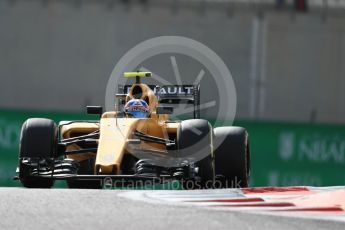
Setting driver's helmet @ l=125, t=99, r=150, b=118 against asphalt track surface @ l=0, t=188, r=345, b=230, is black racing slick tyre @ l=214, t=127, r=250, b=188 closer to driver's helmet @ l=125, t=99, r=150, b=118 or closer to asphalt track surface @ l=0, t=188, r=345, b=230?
driver's helmet @ l=125, t=99, r=150, b=118

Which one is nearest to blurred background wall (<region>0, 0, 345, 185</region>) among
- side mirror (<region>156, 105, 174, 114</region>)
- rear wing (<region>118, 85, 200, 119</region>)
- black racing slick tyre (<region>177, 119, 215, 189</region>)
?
rear wing (<region>118, 85, 200, 119</region>)

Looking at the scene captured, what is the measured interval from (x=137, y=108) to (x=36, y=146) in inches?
57.3

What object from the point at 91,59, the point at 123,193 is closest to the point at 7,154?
the point at 91,59

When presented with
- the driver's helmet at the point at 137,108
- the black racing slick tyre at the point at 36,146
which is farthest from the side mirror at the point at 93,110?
the black racing slick tyre at the point at 36,146

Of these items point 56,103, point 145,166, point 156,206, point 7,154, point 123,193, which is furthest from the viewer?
point 56,103

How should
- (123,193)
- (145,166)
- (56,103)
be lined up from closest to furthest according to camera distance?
(123,193) → (145,166) → (56,103)

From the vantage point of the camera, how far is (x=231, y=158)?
13031 mm

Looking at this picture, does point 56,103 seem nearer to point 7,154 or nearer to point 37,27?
point 37,27

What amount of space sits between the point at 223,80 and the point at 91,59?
375 centimetres

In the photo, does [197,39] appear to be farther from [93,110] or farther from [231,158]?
[231,158]

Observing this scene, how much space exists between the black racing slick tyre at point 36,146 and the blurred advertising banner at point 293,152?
750cm

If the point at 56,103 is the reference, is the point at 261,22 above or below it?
above

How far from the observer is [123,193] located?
29.6 feet

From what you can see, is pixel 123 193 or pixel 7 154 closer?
pixel 123 193
